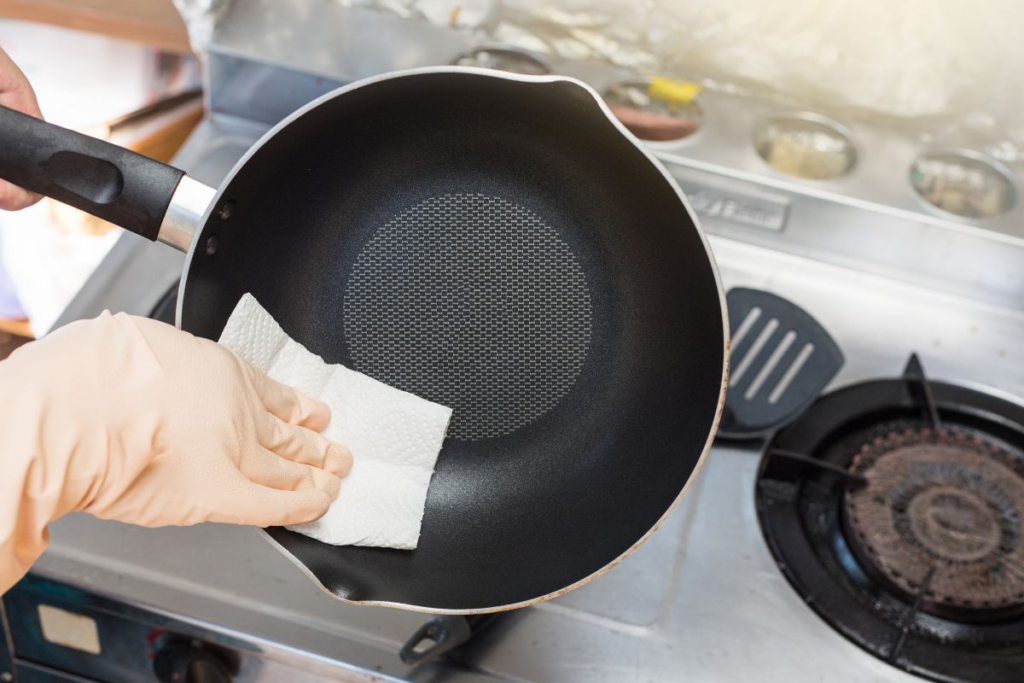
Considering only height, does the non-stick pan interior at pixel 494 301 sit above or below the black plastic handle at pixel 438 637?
above

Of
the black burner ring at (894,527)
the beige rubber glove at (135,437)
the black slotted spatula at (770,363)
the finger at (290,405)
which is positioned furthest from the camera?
the black slotted spatula at (770,363)

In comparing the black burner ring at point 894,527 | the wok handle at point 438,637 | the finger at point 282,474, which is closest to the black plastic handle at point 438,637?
the wok handle at point 438,637

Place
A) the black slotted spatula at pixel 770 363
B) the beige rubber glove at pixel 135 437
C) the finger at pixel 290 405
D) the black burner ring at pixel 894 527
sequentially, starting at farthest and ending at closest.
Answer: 1. the black slotted spatula at pixel 770 363
2. the black burner ring at pixel 894 527
3. the finger at pixel 290 405
4. the beige rubber glove at pixel 135 437

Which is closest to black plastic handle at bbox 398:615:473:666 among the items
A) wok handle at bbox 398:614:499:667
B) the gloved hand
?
wok handle at bbox 398:614:499:667

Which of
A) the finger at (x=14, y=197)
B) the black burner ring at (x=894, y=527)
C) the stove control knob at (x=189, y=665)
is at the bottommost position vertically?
the stove control knob at (x=189, y=665)

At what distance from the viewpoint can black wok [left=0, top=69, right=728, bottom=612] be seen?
67 centimetres

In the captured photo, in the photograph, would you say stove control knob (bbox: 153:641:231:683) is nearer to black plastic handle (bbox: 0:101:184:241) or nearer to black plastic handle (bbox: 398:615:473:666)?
black plastic handle (bbox: 398:615:473:666)

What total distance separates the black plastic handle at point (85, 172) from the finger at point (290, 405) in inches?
5.1

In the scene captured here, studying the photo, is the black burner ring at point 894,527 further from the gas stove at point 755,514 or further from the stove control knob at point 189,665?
the stove control knob at point 189,665

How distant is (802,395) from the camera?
2.83ft

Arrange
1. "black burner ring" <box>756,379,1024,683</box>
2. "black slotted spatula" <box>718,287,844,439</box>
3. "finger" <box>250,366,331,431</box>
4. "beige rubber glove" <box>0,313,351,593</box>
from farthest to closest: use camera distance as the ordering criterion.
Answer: "black slotted spatula" <box>718,287,844,439</box>, "black burner ring" <box>756,379,1024,683</box>, "finger" <box>250,366,331,431</box>, "beige rubber glove" <box>0,313,351,593</box>

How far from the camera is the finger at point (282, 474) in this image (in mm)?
605

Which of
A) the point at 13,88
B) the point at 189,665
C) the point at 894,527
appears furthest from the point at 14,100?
the point at 894,527

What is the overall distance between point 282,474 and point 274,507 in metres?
0.03
